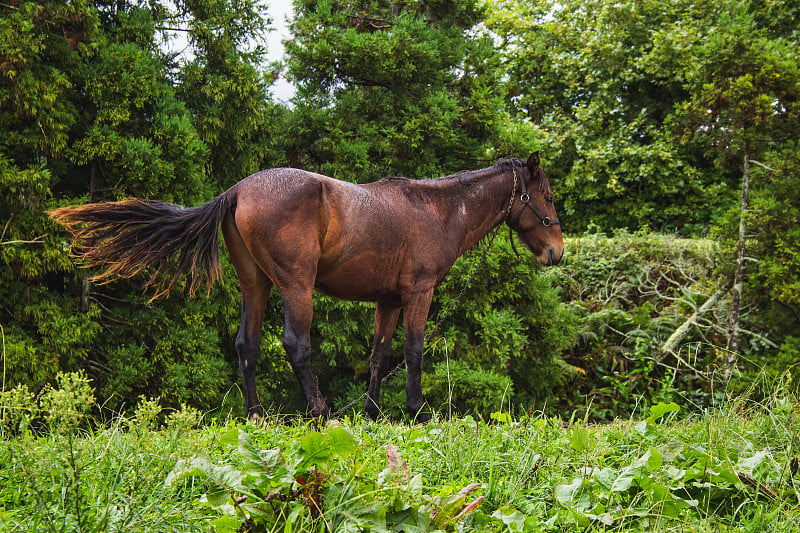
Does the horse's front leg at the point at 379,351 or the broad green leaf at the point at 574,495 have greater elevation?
the broad green leaf at the point at 574,495

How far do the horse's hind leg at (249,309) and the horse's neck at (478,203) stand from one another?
154 centimetres

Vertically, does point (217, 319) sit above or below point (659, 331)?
above

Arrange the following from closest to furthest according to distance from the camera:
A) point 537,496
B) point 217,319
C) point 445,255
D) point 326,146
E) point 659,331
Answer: point 537,496, point 445,255, point 217,319, point 326,146, point 659,331

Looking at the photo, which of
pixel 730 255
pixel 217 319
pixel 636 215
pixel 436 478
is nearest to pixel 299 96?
pixel 217 319

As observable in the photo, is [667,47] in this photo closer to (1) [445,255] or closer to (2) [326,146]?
(2) [326,146]

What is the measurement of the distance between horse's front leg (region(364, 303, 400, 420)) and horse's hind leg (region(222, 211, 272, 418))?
88 cm

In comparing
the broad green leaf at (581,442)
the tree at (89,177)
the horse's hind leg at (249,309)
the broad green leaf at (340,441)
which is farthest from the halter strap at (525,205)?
the broad green leaf at (340,441)

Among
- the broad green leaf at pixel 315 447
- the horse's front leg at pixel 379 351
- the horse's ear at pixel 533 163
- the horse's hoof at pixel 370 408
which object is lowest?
the horse's hoof at pixel 370 408

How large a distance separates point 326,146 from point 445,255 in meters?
2.98

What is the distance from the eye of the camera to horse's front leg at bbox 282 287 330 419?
3844mm

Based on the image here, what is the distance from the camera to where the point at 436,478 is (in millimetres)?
2354

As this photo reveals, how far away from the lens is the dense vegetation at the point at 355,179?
5094 millimetres

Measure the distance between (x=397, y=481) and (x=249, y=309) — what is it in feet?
8.00

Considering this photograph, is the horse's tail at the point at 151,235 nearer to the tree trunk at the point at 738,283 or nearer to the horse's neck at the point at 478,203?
the horse's neck at the point at 478,203
